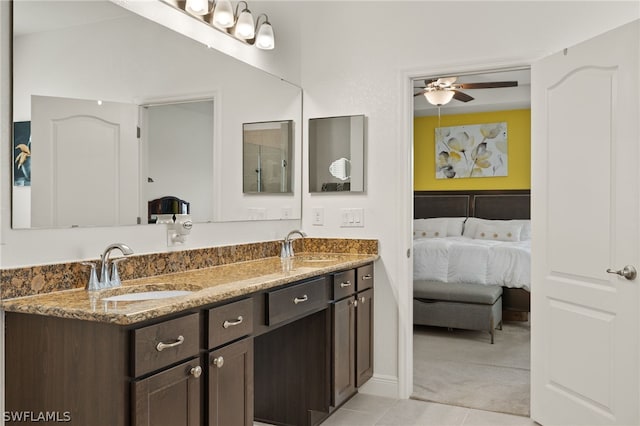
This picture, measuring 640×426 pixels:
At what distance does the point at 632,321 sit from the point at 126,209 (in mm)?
2374

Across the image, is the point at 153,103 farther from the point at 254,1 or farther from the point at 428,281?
the point at 428,281

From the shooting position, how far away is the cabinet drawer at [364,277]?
3232 mm

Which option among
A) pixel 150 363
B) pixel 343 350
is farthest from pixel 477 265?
pixel 150 363

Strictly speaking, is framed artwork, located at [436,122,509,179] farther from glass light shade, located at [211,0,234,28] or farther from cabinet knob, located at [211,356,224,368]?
cabinet knob, located at [211,356,224,368]

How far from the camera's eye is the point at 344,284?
3.04 m

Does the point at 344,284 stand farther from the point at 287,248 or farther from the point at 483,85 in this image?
the point at 483,85

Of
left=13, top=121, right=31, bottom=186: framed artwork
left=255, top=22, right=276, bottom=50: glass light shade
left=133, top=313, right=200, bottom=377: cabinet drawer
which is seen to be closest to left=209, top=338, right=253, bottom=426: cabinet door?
left=133, top=313, right=200, bottom=377: cabinet drawer

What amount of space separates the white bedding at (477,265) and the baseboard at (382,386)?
1859 millimetres

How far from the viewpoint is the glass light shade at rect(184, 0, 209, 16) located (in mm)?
2781

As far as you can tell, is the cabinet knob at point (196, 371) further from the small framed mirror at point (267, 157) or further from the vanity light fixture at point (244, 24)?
the vanity light fixture at point (244, 24)

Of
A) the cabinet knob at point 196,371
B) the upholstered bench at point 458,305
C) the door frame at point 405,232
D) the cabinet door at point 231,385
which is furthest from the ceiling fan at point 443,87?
the cabinet knob at point 196,371

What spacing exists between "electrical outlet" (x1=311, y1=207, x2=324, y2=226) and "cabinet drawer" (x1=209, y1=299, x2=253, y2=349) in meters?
1.59

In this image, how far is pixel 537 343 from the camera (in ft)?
9.95

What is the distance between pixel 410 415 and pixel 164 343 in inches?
76.4
